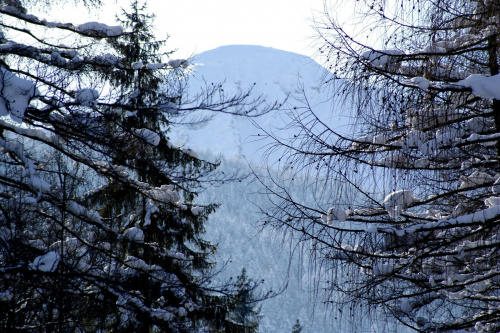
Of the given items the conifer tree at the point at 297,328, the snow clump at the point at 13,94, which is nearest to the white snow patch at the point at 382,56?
the snow clump at the point at 13,94

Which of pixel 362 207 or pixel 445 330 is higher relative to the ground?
pixel 362 207

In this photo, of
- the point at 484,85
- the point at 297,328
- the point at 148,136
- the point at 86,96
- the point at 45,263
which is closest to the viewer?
the point at 484,85

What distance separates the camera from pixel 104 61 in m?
5.68

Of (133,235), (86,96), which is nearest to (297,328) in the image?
(133,235)

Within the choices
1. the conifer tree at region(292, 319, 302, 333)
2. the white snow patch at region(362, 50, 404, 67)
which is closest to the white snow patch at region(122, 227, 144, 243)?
the white snow patch at region(362, 50, 404, 67)

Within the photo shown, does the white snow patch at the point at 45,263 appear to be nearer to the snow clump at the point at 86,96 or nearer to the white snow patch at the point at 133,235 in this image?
the snow clump at the point at 86,96

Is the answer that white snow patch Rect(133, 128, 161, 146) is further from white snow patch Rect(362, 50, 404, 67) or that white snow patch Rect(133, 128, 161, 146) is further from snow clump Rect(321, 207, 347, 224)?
white snow patch Rect(362, 50, 404, 67)

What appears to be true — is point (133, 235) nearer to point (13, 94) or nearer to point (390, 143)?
point (13, 94)

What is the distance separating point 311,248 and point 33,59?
13.4 feet

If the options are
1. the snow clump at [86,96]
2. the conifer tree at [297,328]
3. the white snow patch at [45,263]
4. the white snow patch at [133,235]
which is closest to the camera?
the white snow patch at [45,263]

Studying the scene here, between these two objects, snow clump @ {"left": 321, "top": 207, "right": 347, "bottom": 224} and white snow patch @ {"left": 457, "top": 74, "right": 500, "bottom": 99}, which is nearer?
white snow patch @ {"left": 457, "top": 74, "right": 500, "bottom": 99}

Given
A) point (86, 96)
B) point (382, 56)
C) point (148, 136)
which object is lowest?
point (382, 56)

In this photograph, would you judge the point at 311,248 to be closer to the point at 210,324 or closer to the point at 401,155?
the point at 401,155

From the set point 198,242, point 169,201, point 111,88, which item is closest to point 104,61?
point 111,88
